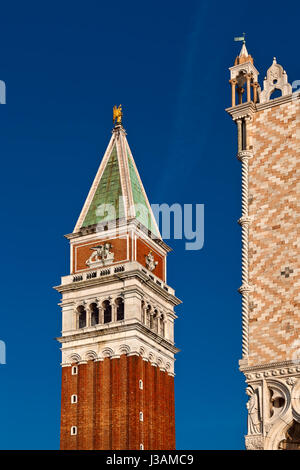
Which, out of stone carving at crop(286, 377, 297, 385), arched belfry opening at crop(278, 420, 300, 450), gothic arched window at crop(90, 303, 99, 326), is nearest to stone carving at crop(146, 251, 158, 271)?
gothic arched window at crop(90, 303, 99, 326)

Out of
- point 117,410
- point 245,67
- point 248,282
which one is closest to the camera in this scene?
point 248,282

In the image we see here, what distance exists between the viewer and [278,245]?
90.6 ft

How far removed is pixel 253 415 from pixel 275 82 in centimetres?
986

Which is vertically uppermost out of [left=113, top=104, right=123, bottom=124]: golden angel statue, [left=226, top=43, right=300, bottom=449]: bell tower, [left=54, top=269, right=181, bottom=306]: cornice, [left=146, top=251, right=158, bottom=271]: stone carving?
[left=113, top=104, right=123, bottom=124]: golden angel statue

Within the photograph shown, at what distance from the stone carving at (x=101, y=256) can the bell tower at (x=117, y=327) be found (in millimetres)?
81

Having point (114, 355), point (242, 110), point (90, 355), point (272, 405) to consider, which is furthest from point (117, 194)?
point (272, 405)

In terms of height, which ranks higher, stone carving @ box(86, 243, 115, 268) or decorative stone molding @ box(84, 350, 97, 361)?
stone carving @ box(86, 243, 115, 268)

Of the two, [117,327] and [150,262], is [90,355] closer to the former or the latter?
[117,327]

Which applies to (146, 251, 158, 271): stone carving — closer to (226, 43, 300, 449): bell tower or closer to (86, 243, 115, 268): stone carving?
(86, 243, 115, 268): stone carving

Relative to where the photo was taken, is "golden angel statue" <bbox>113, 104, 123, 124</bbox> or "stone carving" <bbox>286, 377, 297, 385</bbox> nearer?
"stone carving" <bbox>286, 377, 297, 385</bbox>

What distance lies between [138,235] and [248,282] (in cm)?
5851

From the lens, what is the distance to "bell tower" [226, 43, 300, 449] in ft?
85.8
